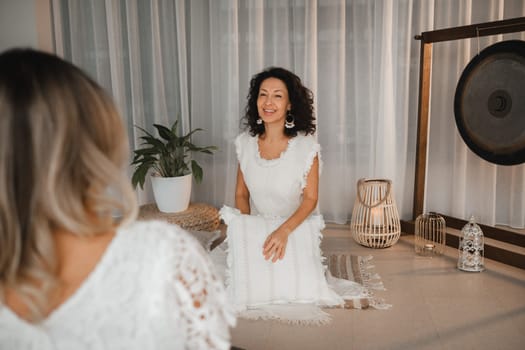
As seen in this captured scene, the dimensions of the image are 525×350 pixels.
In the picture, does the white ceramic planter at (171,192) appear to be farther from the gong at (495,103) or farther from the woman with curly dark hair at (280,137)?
the gong at (495,103)

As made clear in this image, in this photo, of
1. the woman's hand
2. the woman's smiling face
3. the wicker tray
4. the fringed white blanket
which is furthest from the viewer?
the wicker tray

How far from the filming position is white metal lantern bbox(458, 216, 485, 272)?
9.18ft

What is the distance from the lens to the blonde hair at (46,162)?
28.0 inches

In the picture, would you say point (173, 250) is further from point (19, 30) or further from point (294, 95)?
point (19, 30)

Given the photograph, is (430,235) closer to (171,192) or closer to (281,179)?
(281,179)

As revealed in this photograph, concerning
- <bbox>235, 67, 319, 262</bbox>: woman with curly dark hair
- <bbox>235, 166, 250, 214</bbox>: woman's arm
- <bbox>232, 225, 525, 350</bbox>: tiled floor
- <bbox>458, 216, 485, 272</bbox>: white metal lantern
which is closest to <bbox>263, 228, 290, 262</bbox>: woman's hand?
<bbox>235, 67, 319, 262</bbox>: woman with curly dark hair

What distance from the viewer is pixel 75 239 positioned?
0.79 meters

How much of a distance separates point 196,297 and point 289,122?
77.8 inches

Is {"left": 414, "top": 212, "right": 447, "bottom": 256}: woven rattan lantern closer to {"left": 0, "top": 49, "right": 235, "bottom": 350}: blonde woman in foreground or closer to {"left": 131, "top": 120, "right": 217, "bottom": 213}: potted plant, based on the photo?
{"left": 131, "top": 120, "right": 217, "bottom": 213}: potted plant

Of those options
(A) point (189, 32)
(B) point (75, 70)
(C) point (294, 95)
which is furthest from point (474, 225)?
(B) point (75, 70)

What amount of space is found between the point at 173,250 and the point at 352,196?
3095 millimetres

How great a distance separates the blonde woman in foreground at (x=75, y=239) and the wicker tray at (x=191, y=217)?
8.04ft

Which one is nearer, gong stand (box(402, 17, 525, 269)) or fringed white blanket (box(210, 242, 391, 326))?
fringed white blanket (box(210, 242, 391, 326))

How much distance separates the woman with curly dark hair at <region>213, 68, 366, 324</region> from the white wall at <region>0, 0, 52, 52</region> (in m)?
1.66
